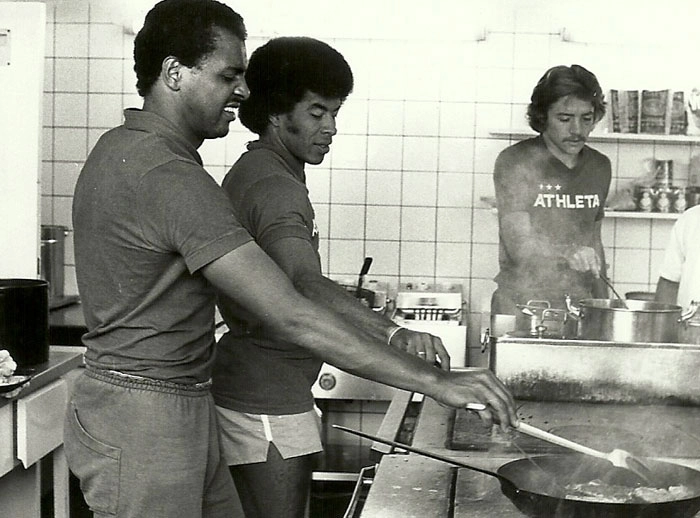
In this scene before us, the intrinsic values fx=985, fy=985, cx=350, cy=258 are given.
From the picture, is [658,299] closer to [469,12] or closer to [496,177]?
[496,177]

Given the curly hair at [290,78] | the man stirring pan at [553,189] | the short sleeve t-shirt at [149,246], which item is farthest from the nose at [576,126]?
the short sleeve t-shirt at [149,246]

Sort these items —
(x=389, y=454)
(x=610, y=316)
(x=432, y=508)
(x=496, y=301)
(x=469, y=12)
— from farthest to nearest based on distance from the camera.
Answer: (x=469, y=12) → (x=496, y=301) → (x=610, y=316) → (x=389, y=454) → (x=432, y=508)

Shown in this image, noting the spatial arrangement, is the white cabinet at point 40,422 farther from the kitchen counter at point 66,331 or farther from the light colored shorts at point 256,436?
the light colored shorts at point 256,436

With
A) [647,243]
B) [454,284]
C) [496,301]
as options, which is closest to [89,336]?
[496,301]

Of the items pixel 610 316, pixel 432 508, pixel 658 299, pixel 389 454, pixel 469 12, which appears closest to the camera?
pixel 432 508

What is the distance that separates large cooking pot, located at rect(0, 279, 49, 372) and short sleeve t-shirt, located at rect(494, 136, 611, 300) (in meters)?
1.72

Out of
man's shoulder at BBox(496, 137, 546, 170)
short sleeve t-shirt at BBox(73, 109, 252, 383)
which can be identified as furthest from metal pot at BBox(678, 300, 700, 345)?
man's shoulder at BBox(496, 137, 546, 170)

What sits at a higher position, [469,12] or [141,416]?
[469,12]

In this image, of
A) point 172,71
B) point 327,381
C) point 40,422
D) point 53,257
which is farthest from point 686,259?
point 53,257

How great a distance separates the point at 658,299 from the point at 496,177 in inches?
40.4

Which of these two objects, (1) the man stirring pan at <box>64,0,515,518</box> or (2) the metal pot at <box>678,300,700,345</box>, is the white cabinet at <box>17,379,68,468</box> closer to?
(1) the man stirring pan at <box>64,0,515,518</box>

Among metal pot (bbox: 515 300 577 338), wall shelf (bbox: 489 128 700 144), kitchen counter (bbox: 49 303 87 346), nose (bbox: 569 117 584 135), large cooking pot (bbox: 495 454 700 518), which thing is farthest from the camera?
wall shelf (bbox: 489 128 700 144)

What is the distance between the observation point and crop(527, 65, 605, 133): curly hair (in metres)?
3.65

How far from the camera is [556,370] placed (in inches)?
94.5
